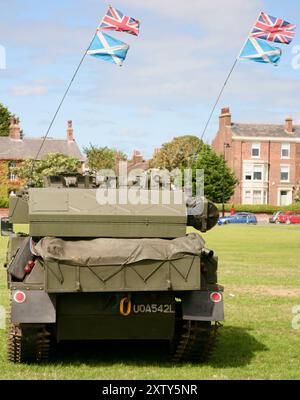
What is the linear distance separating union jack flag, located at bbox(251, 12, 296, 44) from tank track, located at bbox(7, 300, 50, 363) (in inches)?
404

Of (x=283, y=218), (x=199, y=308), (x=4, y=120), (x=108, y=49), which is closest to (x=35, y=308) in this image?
(x=199, y=308)

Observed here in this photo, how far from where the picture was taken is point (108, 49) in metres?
18.2

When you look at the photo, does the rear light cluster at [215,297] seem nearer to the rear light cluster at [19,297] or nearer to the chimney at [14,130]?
the rear light cluster at [19,297]

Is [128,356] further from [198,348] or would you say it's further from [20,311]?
[20,311]

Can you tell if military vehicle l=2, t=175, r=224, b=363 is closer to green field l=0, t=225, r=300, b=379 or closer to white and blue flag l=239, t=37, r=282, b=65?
green field l=0, t=225, r=300, b=379

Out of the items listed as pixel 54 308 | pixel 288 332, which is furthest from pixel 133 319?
pixel 288 332

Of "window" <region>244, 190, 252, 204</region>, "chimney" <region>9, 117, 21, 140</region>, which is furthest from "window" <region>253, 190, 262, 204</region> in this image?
"chimney" <region>9, 117, 21, 140</region>

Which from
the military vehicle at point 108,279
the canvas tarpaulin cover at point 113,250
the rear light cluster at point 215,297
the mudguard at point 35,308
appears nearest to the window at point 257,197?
the military vehicle at point 108,279

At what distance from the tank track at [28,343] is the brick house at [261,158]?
8643cm

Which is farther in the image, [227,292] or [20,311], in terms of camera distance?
[227,292]

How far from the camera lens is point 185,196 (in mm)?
12031

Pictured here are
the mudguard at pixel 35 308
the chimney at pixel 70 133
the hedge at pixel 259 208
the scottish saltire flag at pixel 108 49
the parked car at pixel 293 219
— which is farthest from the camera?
the chimney at pixel 70 133

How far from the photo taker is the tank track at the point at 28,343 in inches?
407
